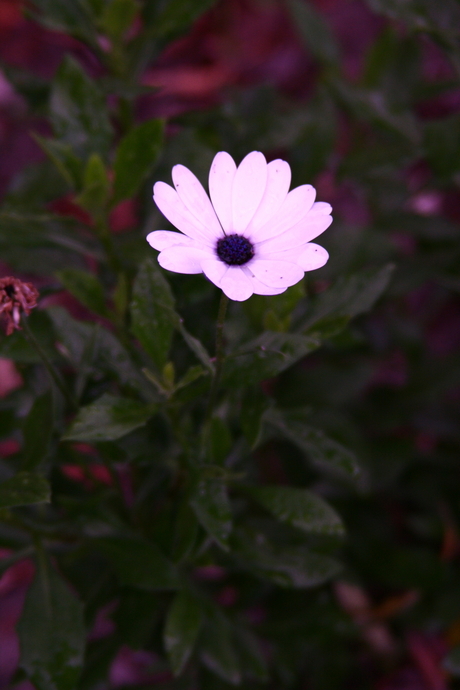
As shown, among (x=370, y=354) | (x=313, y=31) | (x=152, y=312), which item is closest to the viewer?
(x=152, y=312)

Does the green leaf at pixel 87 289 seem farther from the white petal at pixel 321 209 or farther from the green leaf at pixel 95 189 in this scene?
the white petal at pixel 321 209

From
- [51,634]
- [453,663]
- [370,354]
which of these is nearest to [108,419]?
[51,634]

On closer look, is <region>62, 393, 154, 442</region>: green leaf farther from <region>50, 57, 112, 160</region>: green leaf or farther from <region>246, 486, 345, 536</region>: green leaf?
<region>50, 57, 112, 160</region>: green leaf

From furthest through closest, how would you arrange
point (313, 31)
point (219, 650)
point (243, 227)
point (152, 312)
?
point (313, 31) < point (219, 650) < point (152, 312) < point (243, 227)

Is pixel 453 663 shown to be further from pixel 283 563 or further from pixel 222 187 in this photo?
pixel 222 187

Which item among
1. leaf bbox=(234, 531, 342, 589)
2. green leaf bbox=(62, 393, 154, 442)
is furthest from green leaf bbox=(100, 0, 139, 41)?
leaf bbox=(234, 531, 342, 589)

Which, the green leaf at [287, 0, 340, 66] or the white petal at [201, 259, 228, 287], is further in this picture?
the green leaf at [287, 0, 340, 66]

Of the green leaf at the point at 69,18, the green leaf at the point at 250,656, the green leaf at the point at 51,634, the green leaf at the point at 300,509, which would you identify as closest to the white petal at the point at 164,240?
the green leaf at the point at 300,509
